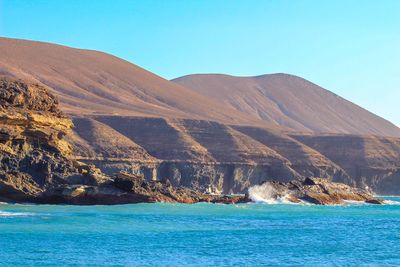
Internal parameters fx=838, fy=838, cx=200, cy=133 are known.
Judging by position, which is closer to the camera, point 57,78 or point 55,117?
point 55,117

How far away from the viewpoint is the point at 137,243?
35.8 m

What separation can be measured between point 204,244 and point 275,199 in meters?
42.9

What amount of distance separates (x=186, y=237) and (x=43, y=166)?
947 inches

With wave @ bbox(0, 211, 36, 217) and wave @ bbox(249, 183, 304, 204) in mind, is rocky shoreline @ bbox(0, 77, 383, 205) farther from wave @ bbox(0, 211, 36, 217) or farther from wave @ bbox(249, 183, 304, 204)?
wave @ bbox(249, 183, 304, 204)

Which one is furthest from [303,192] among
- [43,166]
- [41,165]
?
[41,165]

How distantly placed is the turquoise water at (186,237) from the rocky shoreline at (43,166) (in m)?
2.67

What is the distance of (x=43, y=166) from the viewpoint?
60.4 metres

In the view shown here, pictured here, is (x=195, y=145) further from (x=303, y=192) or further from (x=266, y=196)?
(x=303, y=192)

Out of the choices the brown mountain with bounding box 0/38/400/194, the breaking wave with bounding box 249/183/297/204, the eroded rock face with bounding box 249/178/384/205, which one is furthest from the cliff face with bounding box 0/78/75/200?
the brown mountain with bounding box 0/38/400/194

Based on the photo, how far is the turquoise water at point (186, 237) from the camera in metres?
30.9

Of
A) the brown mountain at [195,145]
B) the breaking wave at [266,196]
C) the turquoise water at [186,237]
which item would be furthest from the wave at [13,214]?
the brown mountain at [195,145]

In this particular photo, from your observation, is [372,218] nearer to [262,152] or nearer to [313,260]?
[313,260]

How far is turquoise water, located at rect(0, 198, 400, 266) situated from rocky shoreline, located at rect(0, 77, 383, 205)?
8.75 ft

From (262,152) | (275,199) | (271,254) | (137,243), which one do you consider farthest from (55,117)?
(262,152)
